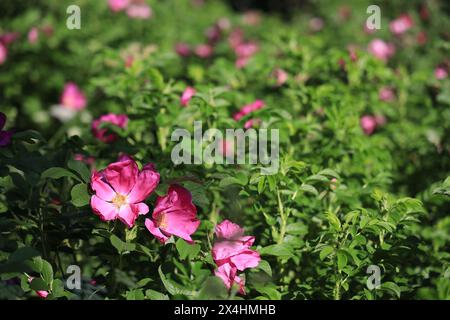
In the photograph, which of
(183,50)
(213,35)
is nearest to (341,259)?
(183,50)

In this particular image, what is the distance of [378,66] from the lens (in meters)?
2.71

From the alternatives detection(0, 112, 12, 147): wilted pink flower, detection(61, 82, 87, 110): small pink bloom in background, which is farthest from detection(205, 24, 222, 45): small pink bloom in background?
detection(0, 112, 12, 147): wilted pink flower

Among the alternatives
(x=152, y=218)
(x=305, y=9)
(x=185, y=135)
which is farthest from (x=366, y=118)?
(x=305, y=9)

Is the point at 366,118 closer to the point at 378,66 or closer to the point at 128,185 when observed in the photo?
the point at 378,66

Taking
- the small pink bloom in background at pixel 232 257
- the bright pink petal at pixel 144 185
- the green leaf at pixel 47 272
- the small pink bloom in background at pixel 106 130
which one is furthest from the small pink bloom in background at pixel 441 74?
the green leaf at pixel 47 272

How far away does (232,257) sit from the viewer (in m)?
1.54

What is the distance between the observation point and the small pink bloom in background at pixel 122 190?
4.83 ft

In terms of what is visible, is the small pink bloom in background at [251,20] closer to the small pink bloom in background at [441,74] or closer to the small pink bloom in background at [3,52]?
the small pink bloom in background at [3,52]

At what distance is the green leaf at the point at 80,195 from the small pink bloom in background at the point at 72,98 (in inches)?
89.3

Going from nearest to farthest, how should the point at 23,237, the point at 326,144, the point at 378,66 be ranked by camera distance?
1. the point at 23,237
2. the point at 326,144
3. the point at 378,66

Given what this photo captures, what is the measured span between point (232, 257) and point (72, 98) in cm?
251

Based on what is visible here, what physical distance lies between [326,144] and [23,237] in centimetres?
104

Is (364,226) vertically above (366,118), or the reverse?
(366,118)

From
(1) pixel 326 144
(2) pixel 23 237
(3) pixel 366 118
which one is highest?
(3) pixel 366 118
